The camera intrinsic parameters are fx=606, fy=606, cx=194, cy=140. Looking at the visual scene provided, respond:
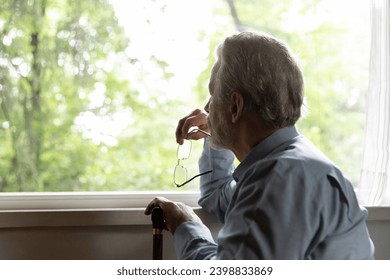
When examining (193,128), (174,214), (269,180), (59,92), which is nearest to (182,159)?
(193,128)

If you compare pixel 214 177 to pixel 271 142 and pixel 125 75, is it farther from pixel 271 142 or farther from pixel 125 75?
pixel 125 75

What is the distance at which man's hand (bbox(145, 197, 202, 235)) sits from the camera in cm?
159

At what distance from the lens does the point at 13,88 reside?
1.97 meters

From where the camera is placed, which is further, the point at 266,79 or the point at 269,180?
the point at 266,79

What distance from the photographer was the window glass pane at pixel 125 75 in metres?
1.99

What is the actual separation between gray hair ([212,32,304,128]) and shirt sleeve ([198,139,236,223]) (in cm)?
37

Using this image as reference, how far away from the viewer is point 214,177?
1.82 meters

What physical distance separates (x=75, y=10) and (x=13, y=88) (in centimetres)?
32

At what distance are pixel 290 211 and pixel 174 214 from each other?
44 cm

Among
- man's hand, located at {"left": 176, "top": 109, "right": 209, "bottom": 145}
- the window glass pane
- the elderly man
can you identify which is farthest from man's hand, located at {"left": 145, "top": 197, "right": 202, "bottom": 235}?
the window glass pane

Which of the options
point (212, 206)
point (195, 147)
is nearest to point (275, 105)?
point (212, 206)

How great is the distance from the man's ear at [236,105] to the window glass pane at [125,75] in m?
0.61

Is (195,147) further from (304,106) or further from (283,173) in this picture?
(283,173)

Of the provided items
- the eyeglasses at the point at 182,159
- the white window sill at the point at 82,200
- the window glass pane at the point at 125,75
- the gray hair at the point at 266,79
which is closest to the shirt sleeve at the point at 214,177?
the eyeglasses at the point at 182,159
